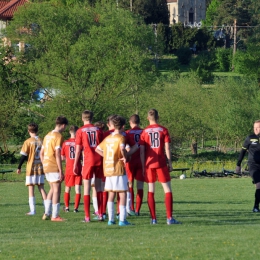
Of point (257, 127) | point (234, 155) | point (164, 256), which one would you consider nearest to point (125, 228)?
point (164, 256)

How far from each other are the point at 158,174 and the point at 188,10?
154773mm

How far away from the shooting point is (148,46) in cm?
6775

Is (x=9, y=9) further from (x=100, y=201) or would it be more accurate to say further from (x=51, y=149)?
(x=100, y=201)

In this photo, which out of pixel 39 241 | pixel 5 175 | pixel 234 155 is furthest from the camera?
pixel 234 155

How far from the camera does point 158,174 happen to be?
14.3m

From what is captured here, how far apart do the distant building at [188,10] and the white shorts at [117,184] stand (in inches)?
6008

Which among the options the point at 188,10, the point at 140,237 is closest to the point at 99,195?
the point at 140,237

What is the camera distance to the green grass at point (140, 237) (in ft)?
34.9

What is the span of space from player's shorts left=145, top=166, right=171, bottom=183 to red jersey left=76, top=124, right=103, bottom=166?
1.14 m

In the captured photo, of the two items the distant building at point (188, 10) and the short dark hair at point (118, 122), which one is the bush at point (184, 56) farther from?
the short dark hair at point (118, 122)

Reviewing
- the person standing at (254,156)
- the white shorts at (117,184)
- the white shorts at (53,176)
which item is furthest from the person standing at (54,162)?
the person standing at (254,156)

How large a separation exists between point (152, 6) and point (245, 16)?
16.3 meters

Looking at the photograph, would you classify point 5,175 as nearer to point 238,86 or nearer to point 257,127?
point 257,127

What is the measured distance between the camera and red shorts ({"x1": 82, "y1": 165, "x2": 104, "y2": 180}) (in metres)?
14.9
